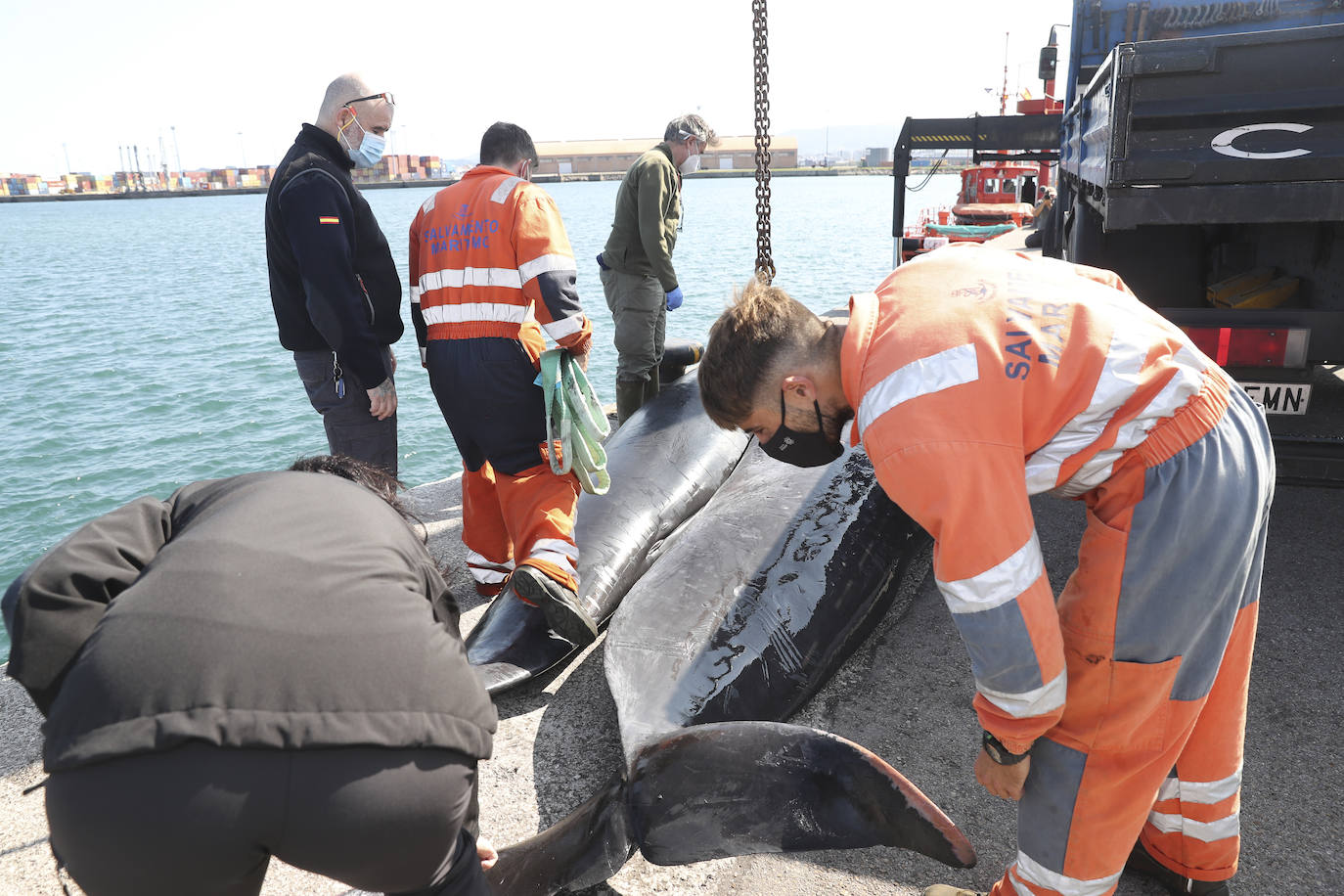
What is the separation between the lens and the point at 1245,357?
3.74 metres

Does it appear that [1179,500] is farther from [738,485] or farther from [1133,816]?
[738,485]

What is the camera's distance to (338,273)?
3906 millimetres

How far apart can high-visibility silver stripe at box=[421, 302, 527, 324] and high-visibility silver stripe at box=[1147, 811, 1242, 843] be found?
117 inches

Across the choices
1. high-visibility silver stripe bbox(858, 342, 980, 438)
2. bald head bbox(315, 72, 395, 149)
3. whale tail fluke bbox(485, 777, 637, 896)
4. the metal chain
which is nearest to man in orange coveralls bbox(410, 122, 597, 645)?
bald head bbox(315, 72, 395, 149)

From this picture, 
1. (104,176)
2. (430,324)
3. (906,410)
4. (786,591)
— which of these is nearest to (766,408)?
(906,410)

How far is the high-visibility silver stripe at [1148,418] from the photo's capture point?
1.80 m

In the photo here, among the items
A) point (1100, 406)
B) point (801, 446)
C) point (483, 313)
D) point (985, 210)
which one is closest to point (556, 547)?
point (483, 313)

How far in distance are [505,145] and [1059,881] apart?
11.8ft

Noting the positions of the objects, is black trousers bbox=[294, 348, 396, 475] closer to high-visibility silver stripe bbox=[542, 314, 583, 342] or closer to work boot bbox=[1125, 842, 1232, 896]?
high-visibility silver stripe bbox=[542, 314, 583, 342]

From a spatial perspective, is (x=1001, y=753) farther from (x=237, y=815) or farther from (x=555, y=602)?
(x=555, y=602)

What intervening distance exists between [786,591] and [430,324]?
203 cm

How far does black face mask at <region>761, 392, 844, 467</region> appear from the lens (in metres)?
2.05

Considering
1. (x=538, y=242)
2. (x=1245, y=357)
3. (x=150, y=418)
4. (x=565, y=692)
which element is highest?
(x=538, y=242)

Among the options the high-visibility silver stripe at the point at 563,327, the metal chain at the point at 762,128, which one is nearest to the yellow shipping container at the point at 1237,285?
the metal chain at the point at 762,128
